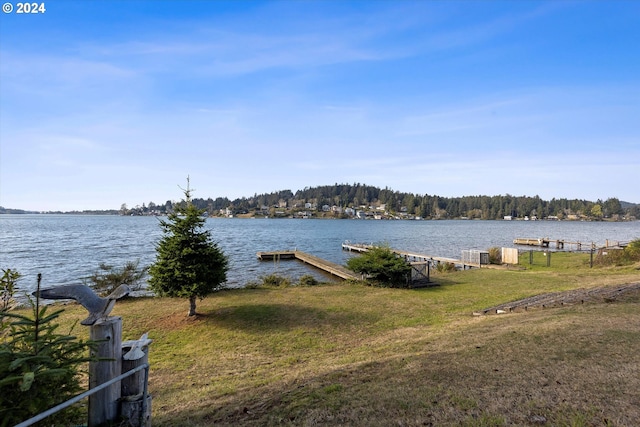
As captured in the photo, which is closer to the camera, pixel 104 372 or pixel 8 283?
pixel 104 372

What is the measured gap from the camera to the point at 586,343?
21.9 feet

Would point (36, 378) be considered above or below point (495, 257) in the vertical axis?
above

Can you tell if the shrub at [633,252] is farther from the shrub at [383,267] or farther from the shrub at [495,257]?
the shrub at [383,267]

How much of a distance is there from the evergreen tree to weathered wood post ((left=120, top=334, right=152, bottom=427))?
788 cm

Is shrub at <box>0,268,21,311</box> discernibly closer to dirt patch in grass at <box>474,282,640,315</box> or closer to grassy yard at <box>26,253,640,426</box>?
grassy yard at <box>26,253,640,426</box>

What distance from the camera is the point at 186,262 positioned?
11711 millimetres

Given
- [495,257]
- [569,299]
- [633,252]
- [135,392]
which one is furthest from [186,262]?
[633,252]

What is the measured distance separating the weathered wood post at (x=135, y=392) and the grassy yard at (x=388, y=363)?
3.53 feet

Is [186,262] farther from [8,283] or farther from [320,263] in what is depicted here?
[320,263]

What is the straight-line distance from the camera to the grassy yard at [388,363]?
4.36 m

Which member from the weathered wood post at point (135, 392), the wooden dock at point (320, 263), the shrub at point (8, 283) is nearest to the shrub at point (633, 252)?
the wooden dock at point (320, 263)

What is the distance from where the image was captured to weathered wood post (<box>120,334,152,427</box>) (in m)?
3.59

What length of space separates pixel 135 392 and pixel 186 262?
27.6 feet

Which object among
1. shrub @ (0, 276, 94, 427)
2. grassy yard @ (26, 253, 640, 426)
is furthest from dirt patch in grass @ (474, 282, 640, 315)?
shrub @ (0, 276, 94, 427)
